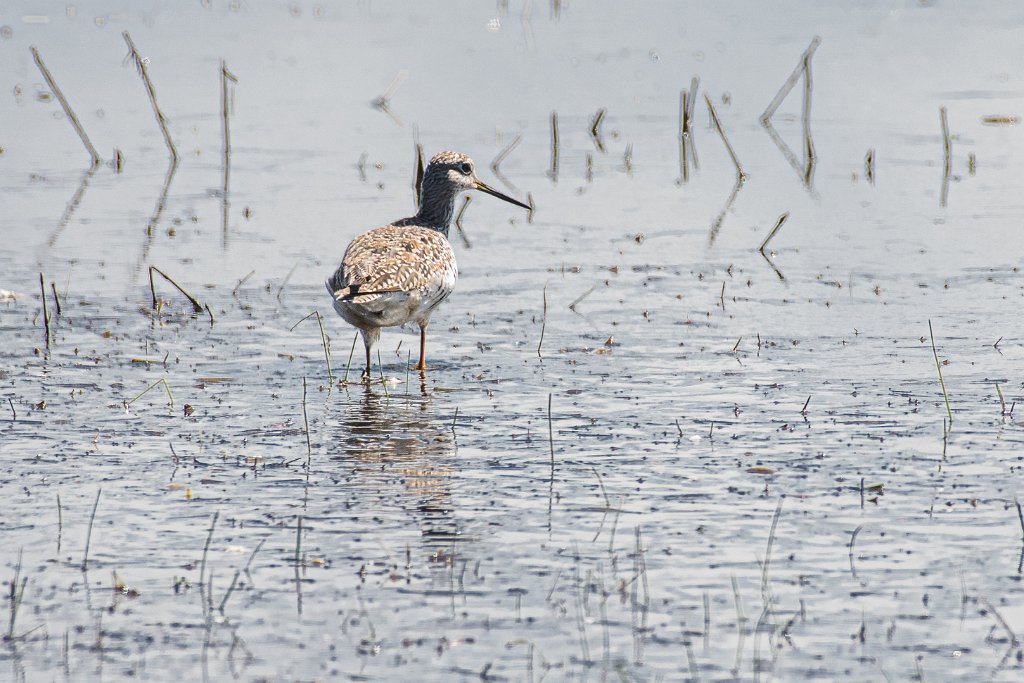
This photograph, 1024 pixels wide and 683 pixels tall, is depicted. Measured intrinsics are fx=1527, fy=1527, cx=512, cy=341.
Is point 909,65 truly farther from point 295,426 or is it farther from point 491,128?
point 295,426

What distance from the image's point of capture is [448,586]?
20.5 ft

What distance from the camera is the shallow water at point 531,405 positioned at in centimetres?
589

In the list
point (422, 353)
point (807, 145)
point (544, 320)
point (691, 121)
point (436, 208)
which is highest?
point (691, 121)

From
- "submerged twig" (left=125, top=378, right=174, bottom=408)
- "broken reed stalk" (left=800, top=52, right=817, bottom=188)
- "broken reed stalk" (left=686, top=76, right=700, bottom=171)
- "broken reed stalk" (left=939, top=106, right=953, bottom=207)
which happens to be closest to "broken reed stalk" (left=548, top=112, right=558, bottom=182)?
"broken reed stalk" (left=686, top=76, right=700, bottom=171)

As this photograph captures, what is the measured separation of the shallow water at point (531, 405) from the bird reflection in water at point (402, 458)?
0.10 feet

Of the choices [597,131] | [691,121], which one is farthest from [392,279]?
[691,121]

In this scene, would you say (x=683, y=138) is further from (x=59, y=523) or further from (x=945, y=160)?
(x=59, y=523)

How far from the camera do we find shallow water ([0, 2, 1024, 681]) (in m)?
5.89

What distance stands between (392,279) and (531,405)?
4.82 ft

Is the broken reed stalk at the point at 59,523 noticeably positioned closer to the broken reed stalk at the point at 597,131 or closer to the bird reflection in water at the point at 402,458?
the bird reflection in water at the point at 402,458

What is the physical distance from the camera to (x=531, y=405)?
9.48 metres

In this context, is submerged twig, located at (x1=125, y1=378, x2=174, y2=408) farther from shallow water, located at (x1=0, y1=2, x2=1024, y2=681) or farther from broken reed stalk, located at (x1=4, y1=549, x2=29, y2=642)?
broken reed stalk, located at (x1=4, y1=549, x2=29, y2=642)

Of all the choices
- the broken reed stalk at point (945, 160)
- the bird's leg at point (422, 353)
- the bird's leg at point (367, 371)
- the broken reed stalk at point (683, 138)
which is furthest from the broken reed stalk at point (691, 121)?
the bird's leg at point (367, 371)

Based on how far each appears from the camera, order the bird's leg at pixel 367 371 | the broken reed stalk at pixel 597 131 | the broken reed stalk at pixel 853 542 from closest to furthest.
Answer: the broken reed stalk at pixel 853 542 < the bird's leg at pixel 367 371 < the broken reed stalk at pixel 597 131
